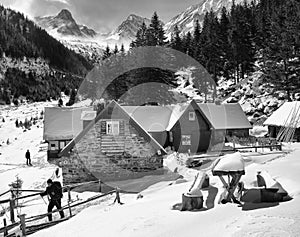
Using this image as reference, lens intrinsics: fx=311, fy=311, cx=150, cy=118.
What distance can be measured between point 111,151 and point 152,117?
15623 millimetres

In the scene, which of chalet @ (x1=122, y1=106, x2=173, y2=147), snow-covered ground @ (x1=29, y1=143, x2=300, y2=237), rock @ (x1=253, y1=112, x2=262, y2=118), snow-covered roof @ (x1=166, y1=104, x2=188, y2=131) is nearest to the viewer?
snow-covered ground @ (x1=29, y1=143, x2=300, y2=237)

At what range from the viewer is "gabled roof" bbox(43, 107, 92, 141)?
29.8 meters

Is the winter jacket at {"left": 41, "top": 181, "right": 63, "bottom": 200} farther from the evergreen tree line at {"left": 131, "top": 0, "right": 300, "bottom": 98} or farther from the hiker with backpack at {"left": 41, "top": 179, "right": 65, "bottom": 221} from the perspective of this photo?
the evergreen tree line at {"left": 131, "top": 0, "right": 300, "bottom": 98}

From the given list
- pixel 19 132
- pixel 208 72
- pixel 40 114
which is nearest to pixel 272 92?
pixel 208 72

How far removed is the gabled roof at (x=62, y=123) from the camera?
97.9ft

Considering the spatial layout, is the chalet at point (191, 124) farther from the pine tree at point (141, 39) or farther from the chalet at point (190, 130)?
the pine tree at point (141, 39)

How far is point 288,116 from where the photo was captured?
32188 millimetres

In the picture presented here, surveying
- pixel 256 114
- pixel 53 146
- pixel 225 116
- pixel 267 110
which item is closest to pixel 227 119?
pixel 225 116

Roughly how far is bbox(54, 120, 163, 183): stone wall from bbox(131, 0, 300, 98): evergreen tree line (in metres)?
26.6

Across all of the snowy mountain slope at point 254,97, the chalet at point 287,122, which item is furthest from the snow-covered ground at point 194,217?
the snowy mountain slope at point 254,97

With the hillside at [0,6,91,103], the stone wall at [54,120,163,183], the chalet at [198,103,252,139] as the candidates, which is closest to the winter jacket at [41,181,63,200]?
the stone wall at [54,120,163,183]

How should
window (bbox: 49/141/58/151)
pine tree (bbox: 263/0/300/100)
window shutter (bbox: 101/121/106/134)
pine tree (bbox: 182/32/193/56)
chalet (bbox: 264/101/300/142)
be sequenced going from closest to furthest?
1. window shutter (bbox: 101/121/106/134)
2. window (bbox: 49/141/58/151)
3. chalet (bbox: 264/101/300/142)
4. pine tree (bbox: 263/0/300/100)
5. pine tree (bbox: 182/32/193/56)

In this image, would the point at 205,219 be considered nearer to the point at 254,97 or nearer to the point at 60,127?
the point at 60,127

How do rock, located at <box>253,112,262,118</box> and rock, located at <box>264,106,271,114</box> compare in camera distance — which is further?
rock, located at <box>253,112,262,118</box>
